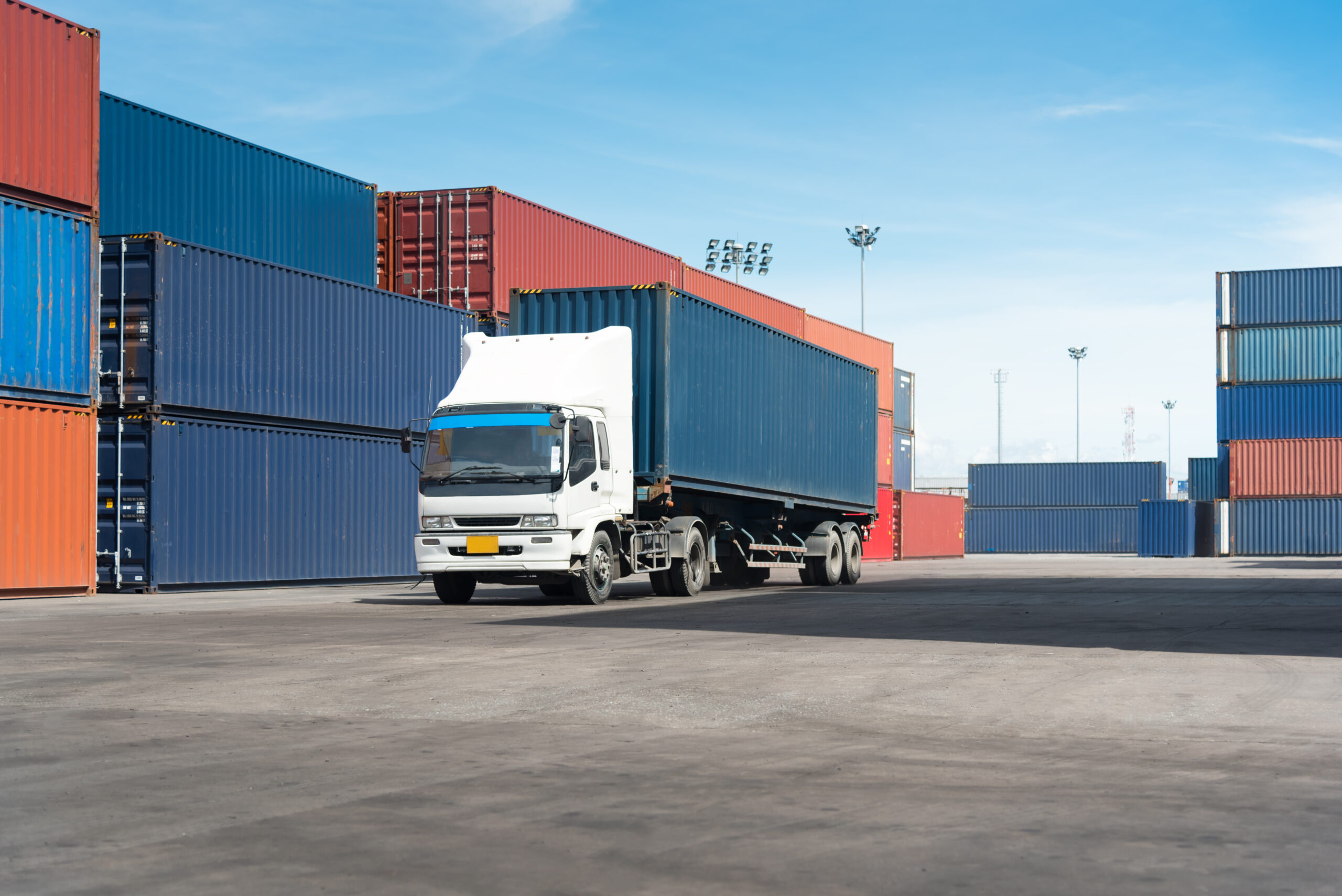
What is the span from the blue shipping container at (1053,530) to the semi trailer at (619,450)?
Answer: 175 ft

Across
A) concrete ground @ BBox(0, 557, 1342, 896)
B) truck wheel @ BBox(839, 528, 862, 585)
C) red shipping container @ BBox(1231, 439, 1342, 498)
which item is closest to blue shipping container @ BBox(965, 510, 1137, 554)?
red shipping container @ BBox(1231, 439, 1342, 498)

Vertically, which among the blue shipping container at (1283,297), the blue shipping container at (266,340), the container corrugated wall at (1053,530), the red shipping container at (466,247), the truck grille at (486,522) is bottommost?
the container corrugated wall at (1053,530)

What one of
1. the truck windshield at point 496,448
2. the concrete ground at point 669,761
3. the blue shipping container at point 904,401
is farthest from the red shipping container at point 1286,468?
the concrete ground at point 669,761

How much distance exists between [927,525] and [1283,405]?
15683 mm

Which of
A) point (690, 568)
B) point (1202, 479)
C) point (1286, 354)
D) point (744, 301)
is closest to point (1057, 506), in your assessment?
point (1202, 479)

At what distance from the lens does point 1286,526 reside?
2307 inches

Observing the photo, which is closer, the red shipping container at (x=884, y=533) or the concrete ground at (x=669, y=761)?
the concrete ground at (x=669, y=761)

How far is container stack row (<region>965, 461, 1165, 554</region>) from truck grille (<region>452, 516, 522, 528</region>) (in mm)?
61621

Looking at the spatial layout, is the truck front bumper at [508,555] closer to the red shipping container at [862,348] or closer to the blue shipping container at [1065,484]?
the red shipping container at [862,348]

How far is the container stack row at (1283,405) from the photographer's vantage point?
57.2 metres

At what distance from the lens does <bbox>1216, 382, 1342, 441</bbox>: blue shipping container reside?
188 ft

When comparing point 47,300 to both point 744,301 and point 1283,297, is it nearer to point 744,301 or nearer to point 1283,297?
point 744,301

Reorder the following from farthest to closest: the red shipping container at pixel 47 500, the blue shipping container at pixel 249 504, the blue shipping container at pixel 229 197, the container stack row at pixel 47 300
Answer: the blue shipping container at pixel 229 197 → the blue shipping container at pixel 249 504 → the container stack row at pixel 47 300 → the red shipping container at pixel 47 500

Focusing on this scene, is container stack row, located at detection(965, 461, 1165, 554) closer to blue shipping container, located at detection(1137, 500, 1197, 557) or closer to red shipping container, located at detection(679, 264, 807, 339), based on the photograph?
blue shipping container, located at detection(1137, 500, 1197, 557)
